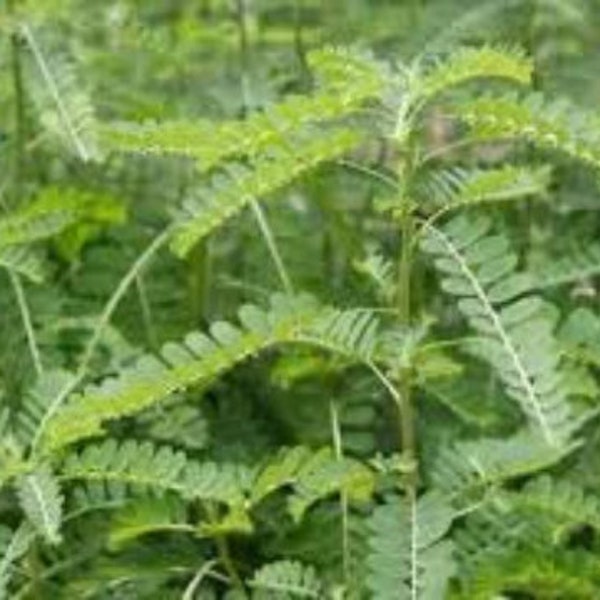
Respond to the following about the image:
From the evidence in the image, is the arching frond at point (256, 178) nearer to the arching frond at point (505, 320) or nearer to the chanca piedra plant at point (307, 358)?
the chanca piedra plant at point (307, 358)

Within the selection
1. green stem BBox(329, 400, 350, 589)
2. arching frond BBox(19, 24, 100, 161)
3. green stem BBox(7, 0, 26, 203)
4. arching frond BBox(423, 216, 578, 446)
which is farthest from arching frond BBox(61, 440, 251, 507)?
green stem BBox(7, 0, 26, 203)

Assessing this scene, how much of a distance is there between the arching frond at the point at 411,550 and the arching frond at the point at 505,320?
0.46 feet

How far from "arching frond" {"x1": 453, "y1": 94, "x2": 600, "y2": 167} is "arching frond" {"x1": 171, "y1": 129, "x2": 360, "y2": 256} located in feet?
0.34

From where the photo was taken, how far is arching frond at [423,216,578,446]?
5.19ft

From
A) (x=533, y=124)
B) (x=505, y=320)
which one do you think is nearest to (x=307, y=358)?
(x=505, y=320)

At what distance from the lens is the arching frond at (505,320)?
62.3 inches

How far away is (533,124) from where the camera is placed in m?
1.62

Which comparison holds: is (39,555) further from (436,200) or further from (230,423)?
(436,200)

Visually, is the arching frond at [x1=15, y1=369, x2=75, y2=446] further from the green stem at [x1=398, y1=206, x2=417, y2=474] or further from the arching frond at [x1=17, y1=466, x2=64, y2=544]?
the green stem at [x1=398, y1=206, x2=417, y2=474]

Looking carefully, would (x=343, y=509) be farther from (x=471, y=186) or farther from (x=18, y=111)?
(x=18, y=111)

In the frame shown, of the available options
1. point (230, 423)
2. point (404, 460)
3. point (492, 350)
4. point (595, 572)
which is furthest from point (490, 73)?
point (230, 423)

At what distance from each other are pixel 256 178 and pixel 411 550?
36cm

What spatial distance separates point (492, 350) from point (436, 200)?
0.17 m

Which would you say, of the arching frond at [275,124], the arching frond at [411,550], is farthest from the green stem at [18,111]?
the arching frond at [411,550]
